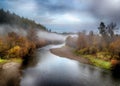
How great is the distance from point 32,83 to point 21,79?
18.6 ft

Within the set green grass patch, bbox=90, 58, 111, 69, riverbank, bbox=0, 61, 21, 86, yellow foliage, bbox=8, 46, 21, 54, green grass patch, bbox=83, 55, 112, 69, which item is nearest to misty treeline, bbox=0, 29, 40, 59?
yellow foliage, bbox=8, 46, 21, 54

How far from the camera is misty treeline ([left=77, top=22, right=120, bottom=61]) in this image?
359 ft

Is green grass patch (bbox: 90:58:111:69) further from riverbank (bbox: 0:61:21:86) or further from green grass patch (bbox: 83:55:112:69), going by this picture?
riverbank (bbox: 0:61:21:86)

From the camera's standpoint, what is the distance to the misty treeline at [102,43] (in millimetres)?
109562

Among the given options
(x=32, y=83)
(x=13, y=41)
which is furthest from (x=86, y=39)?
(x=32, y=83)

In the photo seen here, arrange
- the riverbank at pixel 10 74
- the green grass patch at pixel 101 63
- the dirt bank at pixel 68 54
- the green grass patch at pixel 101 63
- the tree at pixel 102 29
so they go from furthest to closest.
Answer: the tree at pixel 102 29 → the dirt bank at pixel 68 54 → the green grass patch at pixel 101 63 → the green grass patch at pixel 101 63 → the riverbank at pixel 10 74

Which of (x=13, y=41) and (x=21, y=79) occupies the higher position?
(x=13, y=41)

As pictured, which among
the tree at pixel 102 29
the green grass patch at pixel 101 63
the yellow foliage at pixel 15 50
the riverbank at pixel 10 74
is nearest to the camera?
the riverbank at pixel 10 74

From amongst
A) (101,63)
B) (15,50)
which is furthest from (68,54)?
(15,50)

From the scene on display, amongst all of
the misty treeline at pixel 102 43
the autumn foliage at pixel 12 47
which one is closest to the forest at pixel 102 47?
the misty treeline at pixel 102 43

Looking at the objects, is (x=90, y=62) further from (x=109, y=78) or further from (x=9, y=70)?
(x=9, y=70)

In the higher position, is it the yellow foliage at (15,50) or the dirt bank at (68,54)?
the yellow foliage at (15,50)

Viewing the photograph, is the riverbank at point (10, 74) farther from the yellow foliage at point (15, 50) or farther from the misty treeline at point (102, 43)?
the misty treeline at point (102, 43)

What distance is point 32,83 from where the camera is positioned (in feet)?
217
